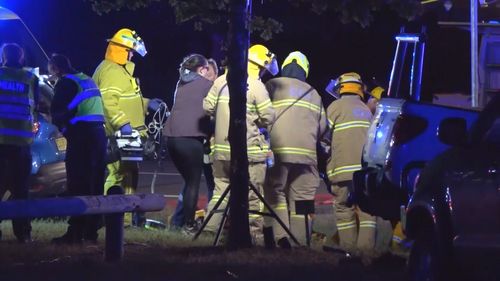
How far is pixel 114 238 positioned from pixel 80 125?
5.69 ft

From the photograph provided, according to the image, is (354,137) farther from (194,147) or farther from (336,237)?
(194,147)

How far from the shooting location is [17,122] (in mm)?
9375

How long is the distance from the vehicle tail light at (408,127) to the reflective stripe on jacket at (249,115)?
186cm

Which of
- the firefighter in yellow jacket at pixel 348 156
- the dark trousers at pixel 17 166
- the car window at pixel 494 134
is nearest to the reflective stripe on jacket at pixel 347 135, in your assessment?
the firefighter in yellow jacket at pixel 348 156

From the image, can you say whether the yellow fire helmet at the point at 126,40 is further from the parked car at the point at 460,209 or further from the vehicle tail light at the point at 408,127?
the parked car at the point at 460,209

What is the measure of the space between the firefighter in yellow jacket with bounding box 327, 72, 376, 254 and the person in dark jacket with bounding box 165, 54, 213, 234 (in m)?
1.45

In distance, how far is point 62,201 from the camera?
767 cm

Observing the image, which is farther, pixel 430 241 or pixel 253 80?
pixel 253 80

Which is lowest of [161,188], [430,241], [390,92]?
[161,188]

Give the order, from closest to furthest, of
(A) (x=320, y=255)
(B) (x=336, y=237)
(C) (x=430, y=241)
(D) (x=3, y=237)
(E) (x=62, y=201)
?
(C) (x=430, y=241) < (E) (x=62, y=201) < (A) (x=320, y=255) < (D) (x=3, y=237) < (B) (x=336, y=237)

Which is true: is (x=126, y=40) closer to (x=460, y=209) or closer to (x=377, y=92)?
(x=377, y=92)

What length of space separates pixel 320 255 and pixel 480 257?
2721 millimetres

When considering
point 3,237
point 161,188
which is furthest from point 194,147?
point 161,188

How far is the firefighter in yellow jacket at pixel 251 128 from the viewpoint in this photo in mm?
10078
